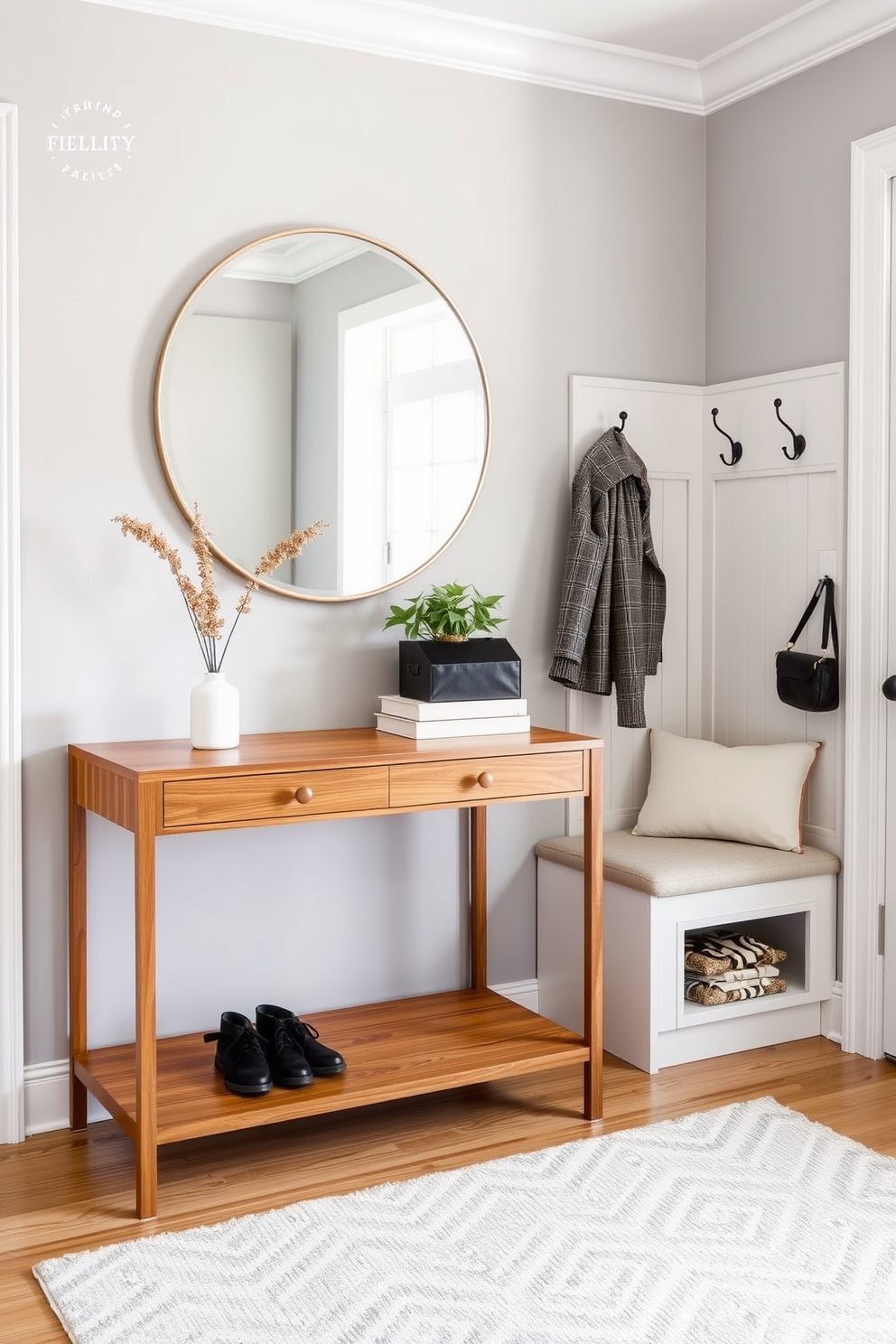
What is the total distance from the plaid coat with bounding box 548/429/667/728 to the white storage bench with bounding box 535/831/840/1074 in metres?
0.41

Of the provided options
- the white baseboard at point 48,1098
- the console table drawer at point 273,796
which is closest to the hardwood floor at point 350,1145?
the white baseboard at point 48,1098

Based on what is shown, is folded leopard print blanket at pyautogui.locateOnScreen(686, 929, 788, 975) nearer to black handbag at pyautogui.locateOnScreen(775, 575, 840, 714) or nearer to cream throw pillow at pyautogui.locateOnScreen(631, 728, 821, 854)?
cream throw pillow at pyautogui.locateOnScreen(631, 728, 821, 854)

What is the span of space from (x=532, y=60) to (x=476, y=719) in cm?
166

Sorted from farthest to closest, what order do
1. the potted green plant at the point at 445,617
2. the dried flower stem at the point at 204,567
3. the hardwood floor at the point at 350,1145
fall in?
the potted green plant at the point at 445,617 → the dried flower stem at the point at 204,567 → the hardwood floor at the point at 350,1145

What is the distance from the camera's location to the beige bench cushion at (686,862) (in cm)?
288

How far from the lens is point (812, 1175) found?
93.4 inches

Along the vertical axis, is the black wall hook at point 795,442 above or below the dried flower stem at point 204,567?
above

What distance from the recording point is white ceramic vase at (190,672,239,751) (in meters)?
2.48

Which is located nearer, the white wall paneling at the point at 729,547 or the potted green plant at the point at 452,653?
the potted green plant at the point at 452,653

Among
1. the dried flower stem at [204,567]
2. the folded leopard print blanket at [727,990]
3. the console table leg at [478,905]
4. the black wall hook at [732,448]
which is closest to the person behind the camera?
the dried flower stem at [204,567]

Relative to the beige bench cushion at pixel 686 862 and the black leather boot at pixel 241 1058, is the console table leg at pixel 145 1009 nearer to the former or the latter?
the black leather boot at pixel 241 1058

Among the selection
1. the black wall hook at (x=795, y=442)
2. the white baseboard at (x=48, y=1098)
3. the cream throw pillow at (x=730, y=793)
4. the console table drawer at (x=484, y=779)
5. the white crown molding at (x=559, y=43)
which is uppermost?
the white crown molding at (x=559, y=43)

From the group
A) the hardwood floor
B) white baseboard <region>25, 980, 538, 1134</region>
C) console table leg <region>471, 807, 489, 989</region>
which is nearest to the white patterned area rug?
the hardwood floor

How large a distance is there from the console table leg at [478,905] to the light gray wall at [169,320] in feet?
0.17
